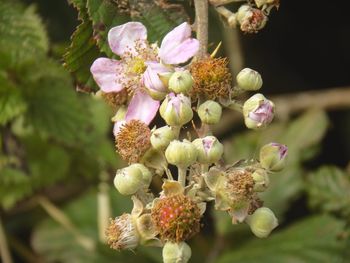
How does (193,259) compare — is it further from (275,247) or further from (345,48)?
(345,48)

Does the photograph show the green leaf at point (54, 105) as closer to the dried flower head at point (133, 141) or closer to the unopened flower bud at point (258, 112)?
the dried flower head at point (133, 141)

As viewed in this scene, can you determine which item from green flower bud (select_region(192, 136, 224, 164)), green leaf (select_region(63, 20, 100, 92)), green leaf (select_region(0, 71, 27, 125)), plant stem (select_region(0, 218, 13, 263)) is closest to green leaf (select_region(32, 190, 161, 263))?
plant stem (select_region(0, 218, 13, 263))

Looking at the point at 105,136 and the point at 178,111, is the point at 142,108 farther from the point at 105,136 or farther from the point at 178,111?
the point at 105,136

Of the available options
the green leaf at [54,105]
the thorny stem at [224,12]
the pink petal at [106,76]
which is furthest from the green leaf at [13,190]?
the thorny stem at [224,12]

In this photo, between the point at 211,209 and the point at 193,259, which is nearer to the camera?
the point at 193,259

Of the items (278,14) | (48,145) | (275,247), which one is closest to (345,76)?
(278,14)

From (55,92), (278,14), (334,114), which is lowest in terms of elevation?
(334,114)
